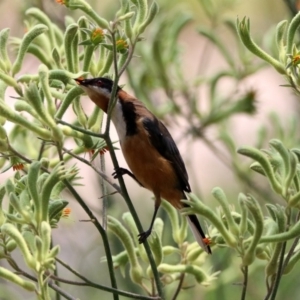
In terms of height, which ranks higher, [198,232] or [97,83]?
[97,83]

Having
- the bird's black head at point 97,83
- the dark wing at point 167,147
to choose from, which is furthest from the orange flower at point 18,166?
the dark wing at point 167,147

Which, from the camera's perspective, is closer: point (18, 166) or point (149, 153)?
point (18, 166)

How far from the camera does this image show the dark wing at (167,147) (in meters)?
2.02

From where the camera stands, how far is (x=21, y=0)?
2.79 metres

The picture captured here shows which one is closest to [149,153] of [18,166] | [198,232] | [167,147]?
[167,147]

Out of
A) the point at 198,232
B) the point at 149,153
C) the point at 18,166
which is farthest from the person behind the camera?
the point at 149,153

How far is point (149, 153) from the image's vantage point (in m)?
1.99

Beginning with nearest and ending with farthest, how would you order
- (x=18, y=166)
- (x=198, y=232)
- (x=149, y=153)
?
1. (x=18, y=166)
2. (x=198, y=232)
3. (x=149, y=153)

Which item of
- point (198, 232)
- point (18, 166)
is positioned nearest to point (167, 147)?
point (198, 232)

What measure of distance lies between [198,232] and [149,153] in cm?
28

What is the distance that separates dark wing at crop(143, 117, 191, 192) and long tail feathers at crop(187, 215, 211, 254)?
147 mm

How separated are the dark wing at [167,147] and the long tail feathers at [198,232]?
0.48ft

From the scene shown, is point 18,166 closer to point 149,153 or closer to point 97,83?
point 97,83

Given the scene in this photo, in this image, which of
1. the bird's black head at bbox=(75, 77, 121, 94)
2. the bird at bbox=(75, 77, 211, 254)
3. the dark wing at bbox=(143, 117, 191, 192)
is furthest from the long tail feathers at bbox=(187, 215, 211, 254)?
the bird's black head at bbox=(75, 77, 121, 94)
